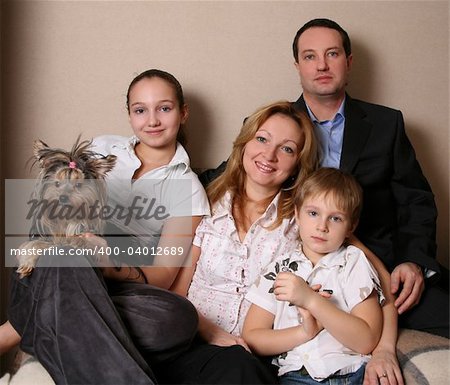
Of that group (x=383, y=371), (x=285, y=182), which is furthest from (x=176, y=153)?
(x=383, y=371)

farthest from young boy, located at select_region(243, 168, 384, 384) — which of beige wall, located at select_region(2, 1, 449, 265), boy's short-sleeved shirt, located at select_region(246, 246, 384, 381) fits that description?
beige wall, located at select_region(2, 1, 449, 265)

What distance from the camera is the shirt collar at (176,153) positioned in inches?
84.4

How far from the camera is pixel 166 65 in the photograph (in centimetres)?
252

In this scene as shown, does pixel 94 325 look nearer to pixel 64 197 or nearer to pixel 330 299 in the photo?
pixel 64 197

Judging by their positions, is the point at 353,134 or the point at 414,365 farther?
the point at 353,134

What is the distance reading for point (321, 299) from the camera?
5.29ft

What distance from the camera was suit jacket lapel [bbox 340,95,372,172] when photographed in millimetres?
2234

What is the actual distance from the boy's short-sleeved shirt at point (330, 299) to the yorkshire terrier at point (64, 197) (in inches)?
22.1

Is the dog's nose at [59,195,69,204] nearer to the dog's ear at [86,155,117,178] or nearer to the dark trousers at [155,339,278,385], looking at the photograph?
the dog's ear at [86,155,117,178]

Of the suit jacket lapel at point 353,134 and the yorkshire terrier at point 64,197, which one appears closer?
the yorkshire terrier at point 64,197

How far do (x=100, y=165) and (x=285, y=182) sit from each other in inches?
27.5

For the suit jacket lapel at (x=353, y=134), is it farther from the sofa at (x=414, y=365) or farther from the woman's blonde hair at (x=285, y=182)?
the sofa at (x=414, y=365)

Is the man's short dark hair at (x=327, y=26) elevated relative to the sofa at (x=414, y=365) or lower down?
elevated

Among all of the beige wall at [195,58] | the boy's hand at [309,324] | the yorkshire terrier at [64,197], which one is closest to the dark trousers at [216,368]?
the boy's hand at [309,324]
